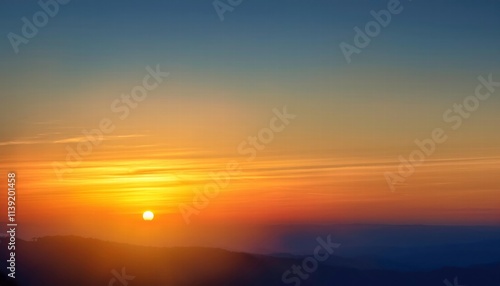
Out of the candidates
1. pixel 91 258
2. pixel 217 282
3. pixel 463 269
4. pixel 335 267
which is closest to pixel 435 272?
pixel 463 269

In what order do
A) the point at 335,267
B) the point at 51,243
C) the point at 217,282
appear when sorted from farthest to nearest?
the point at 217,282 → the point at 335,267 → the point at 51,243

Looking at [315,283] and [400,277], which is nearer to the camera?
[400,277]

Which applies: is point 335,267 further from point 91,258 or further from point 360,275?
point 91,258

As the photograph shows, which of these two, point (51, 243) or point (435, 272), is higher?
point (51, 243)
